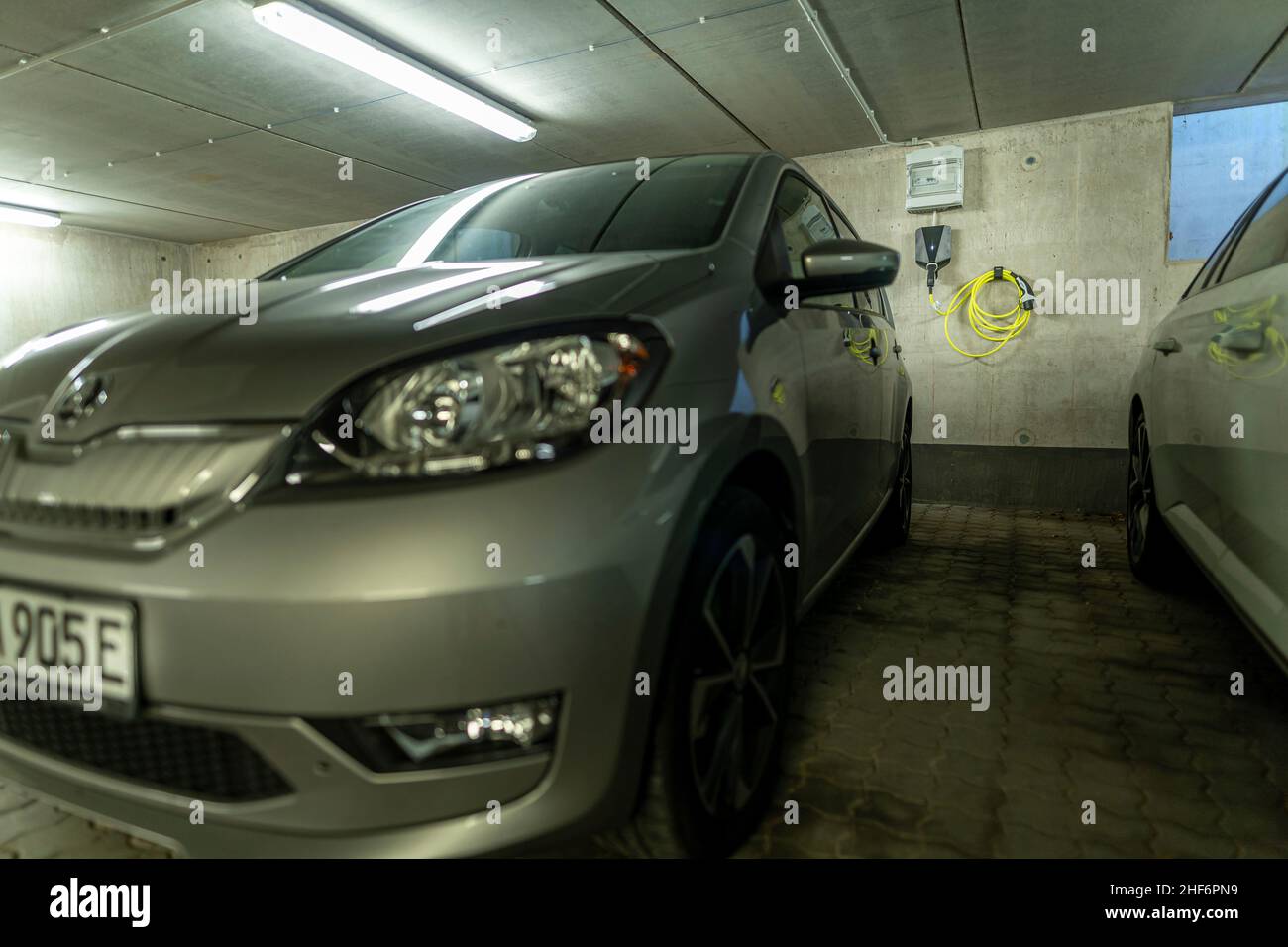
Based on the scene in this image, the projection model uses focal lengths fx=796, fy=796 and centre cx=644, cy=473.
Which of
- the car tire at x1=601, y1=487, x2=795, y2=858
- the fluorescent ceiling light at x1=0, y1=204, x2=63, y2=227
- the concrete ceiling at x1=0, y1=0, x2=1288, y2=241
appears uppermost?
the fluorescent ceiling light at x1=0, y1=204, x2=63, y2=227

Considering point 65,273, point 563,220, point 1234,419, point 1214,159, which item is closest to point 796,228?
point 563,220

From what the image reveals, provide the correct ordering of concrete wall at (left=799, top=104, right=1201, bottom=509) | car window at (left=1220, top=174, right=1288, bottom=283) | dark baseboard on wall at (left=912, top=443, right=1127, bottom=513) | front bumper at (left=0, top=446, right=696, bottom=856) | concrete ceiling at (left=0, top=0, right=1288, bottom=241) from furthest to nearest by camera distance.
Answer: dark baseboard on wall at (left=912, top=443, right=1127, bottom=513) → concrete wall at (left=799, top=104, right=1201, bottom=509) → concrete ceiling at (left=0, top=0, right=1288, bottom=241) → car window at (left=1220, top=174, right=1288, bottom=283) → front bumper at (left=0, top=446, right=696, bottom=856)

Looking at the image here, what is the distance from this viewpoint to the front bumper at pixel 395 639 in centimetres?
92

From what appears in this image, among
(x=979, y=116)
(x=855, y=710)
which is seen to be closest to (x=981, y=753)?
(x=855, y=710)

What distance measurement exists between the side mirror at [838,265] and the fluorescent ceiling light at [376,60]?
3214 millimetres

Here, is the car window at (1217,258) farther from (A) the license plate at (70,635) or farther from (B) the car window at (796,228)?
(A) the license plate at (70,635)

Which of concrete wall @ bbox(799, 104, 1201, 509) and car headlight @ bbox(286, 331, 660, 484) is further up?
concrete wall @ bbox(799, 104, 1201, 509)

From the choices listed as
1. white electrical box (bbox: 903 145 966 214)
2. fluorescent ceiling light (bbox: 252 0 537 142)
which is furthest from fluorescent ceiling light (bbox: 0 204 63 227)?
white electrical box (bbox: 903 145 966 214)

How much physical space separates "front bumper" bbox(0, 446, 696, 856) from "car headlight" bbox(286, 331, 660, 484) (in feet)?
0.15

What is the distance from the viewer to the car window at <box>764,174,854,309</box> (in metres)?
1.77

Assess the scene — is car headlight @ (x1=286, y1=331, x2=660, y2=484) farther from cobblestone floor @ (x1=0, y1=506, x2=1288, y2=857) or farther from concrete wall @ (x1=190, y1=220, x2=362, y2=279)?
concrete wall @ (x1=190, y1=220, x2=362, y2=279)

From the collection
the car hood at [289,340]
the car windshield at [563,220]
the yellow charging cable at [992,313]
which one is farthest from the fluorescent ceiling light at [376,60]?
the yellow charging cable at [992,313]
